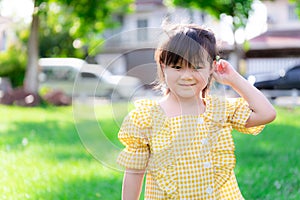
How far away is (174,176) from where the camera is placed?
7.26 feet

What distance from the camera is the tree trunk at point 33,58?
1631 centimetres

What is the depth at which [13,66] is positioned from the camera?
22.6 m

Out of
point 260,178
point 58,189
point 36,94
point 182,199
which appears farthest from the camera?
point 36,94

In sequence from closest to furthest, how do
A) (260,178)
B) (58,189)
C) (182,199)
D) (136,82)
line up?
(182,199) → (136,82) → (58,189) → (260,178)

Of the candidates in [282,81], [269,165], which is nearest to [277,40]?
[282,81]

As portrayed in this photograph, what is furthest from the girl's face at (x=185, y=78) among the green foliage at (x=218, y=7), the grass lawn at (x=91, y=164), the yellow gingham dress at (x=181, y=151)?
the green foliage at (x=218, y=7)

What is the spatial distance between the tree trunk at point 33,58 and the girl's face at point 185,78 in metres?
14.4

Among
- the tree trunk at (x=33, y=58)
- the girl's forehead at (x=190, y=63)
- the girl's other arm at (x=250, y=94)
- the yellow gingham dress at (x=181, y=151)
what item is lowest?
the tree trunk at (x=33, y=58)

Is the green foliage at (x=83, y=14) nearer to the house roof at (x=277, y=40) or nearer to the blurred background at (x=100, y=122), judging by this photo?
the blurred background at (x=100, y=122)

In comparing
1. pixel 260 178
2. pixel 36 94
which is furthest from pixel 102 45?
pixel 36 94

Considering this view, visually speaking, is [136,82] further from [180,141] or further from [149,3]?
[149,3]

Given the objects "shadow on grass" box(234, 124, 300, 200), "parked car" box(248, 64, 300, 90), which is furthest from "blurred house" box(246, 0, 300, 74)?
"shadow on grass" box(234, 124, 300, 200)

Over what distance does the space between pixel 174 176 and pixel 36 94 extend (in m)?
13.9

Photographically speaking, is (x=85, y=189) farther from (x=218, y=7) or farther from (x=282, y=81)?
(x=282, y=81)
